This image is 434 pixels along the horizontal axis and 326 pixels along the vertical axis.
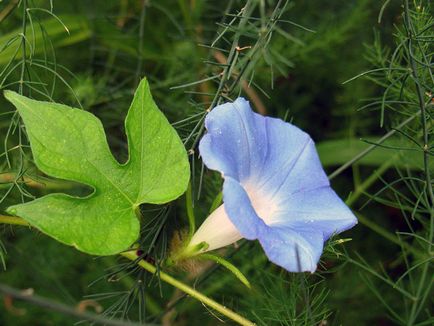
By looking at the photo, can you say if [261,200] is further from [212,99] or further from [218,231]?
[212,99]

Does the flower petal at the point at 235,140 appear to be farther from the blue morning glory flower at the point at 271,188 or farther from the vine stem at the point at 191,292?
the vine stem at the point at 191,292

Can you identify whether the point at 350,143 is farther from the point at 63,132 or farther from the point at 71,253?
the point at 63,132

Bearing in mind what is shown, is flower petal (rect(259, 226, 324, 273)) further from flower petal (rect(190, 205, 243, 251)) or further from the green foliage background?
the green foliage background

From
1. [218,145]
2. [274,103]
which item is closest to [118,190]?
[218,145]

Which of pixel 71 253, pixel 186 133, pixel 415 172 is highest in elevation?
pixel 186 133

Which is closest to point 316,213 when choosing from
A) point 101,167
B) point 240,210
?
point 240,210
